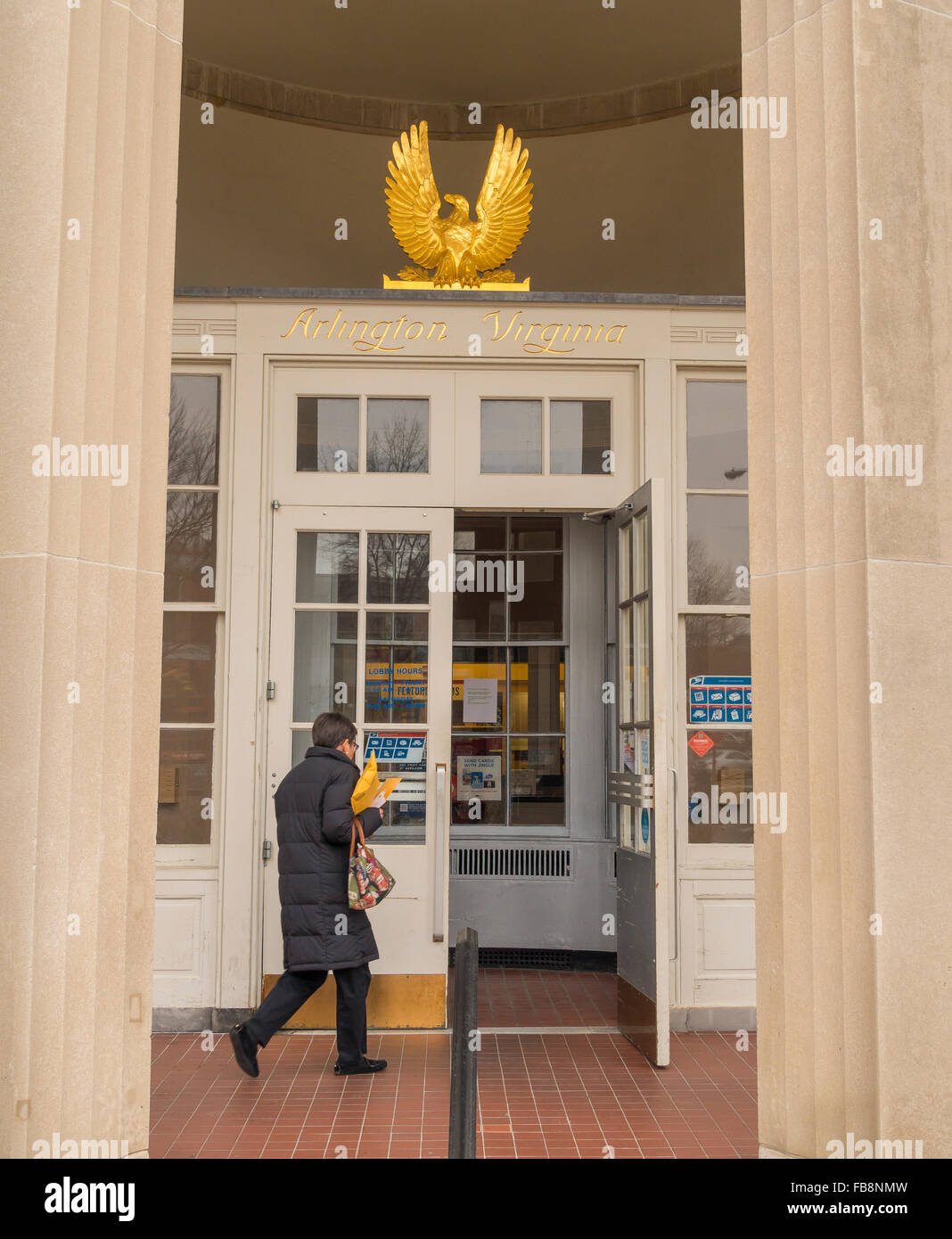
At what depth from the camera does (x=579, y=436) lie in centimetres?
605

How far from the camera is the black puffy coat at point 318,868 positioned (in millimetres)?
4801

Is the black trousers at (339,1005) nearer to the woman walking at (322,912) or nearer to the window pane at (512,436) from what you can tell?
the woman walking at (322,912)

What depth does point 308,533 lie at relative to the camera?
19.4 feet

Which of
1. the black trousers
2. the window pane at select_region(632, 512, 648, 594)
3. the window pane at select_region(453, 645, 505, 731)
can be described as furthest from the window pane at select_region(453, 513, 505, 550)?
the black trousers

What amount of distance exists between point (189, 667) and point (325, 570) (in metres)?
0.91

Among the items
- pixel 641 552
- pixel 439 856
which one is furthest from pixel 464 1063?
pixel 641 552

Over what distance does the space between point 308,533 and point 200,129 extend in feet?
18.1

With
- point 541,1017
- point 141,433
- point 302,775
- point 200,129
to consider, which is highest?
point 200,129

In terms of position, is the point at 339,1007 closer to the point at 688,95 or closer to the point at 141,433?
the point at 141,433

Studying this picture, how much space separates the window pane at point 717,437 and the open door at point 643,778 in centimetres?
57

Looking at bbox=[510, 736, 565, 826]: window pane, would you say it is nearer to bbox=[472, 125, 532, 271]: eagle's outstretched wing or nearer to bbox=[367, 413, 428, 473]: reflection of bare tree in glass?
bbox=[367, 413, 428, 473]: reflection of bare tree in glass

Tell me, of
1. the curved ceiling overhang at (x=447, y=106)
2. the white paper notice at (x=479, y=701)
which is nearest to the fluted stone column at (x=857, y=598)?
the white paper notice at (x=479, y=701)

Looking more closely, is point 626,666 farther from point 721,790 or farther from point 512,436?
point 512,436
